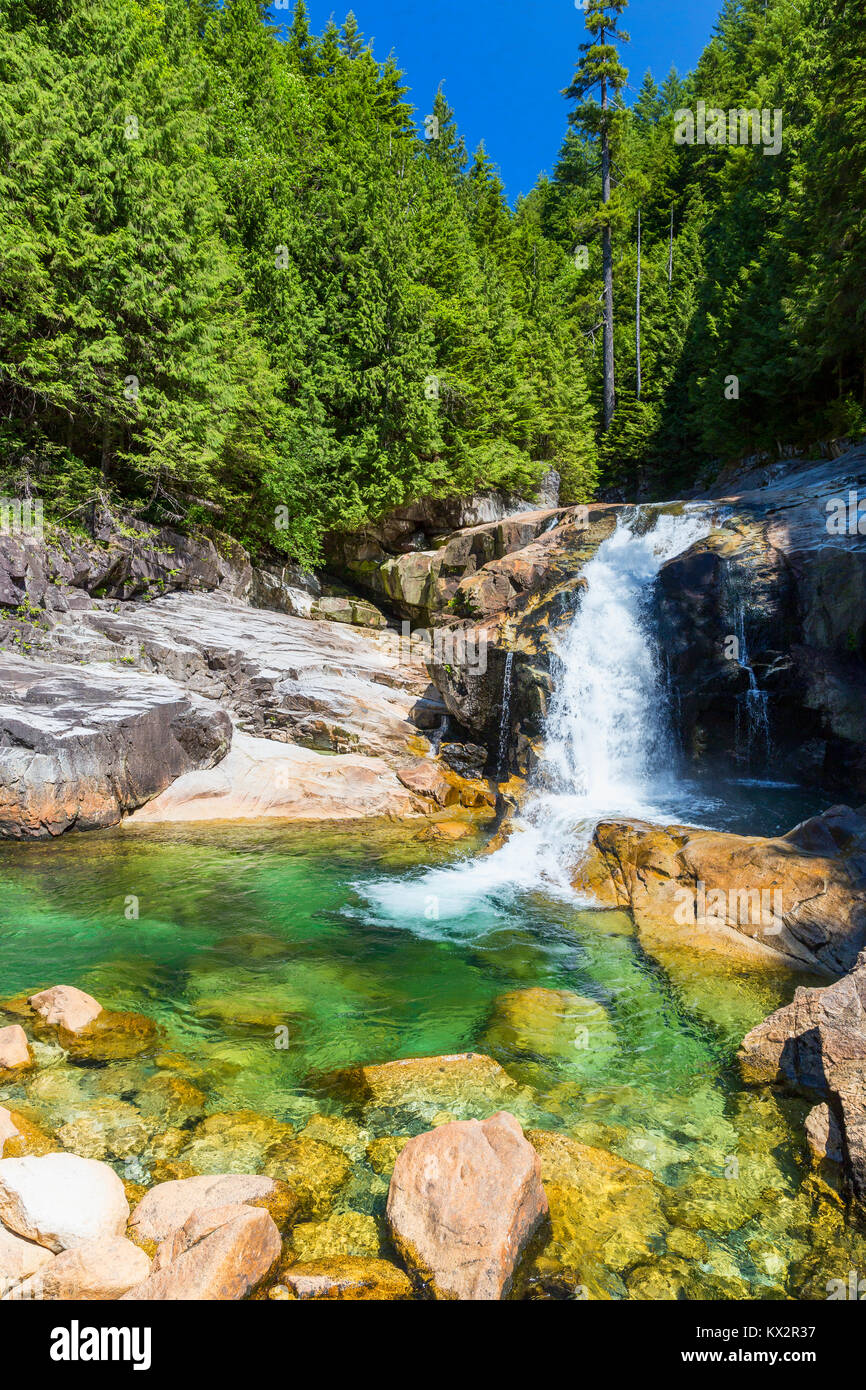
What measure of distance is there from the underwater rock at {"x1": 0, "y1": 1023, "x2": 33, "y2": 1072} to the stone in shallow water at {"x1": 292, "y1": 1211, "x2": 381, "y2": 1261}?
118 inches

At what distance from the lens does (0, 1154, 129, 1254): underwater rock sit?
375 cm

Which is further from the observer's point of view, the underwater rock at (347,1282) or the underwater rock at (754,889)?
the underwater rock at (754,889)

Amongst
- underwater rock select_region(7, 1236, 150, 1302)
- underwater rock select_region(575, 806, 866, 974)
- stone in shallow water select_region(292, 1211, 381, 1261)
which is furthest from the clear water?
underwater rock select_region(7, 1236, 150, 1302)

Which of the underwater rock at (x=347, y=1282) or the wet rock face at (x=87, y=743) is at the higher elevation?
the wet rock face at (x=87, y=743)

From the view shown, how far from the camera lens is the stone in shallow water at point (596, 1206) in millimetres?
4031

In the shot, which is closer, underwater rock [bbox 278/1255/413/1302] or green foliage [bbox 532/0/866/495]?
underwater rock [bbox 278/1255/413/1302]

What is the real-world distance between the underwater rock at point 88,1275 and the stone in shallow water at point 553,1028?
3540mm

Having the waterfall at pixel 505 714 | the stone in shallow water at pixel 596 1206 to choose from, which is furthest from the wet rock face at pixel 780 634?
the stone in shallow water at pixel 596 1206

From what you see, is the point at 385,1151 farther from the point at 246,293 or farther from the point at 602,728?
the point at 246,293

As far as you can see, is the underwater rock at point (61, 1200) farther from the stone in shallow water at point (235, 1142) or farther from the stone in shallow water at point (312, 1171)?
the stone in shallow water at point (312, 1171)

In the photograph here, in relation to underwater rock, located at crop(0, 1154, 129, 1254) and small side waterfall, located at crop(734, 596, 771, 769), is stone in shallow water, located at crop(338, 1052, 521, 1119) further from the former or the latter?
small side waterfall, located at crop(734, 596, 771, 769)

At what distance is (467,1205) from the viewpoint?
396cm

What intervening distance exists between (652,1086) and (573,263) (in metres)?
43.0
